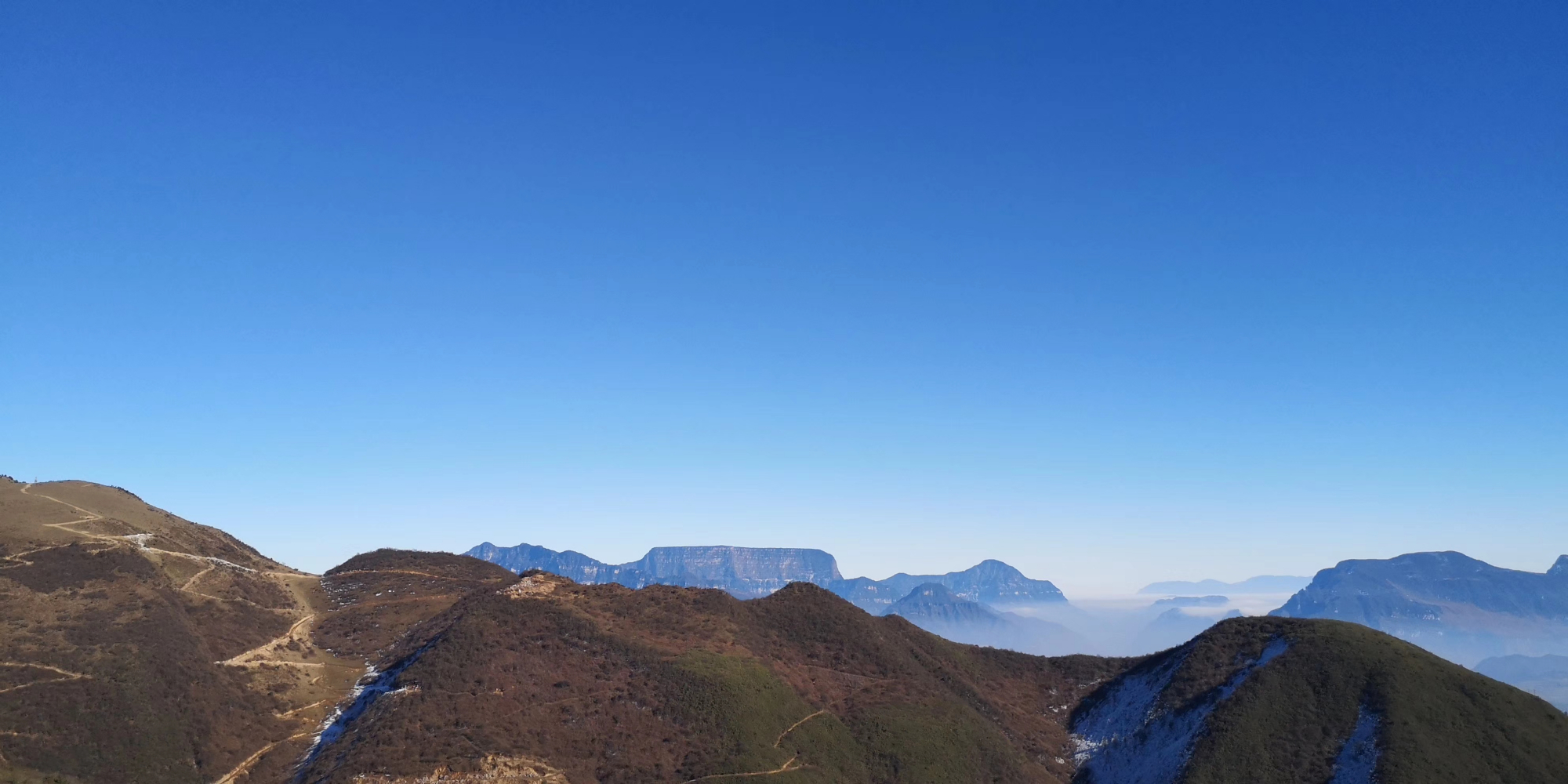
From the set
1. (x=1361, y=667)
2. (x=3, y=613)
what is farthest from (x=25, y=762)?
(x=1361, y=667)

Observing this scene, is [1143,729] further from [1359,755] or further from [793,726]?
[793,726]

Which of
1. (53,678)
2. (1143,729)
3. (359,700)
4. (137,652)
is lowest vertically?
(1143,729)

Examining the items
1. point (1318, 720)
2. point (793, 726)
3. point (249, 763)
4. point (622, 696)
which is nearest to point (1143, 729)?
point (1318, 720)

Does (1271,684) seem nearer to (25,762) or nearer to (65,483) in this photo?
(25,762)

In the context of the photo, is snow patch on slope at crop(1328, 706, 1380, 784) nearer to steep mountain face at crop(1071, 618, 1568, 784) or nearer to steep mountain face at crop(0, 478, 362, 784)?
steep mountain face at crop(1071, 618, 1568, 784)

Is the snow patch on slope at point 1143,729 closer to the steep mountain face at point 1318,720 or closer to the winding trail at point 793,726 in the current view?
the steep mountain face at point 1318,720

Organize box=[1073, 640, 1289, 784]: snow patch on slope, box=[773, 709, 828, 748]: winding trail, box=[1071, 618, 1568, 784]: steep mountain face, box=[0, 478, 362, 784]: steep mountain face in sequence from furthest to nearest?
box=[1073, 640, 1289, 784]: snow patch on slope → box=[773, 709, 828, 748]: winding trail → box=[1071, 618, 1568, 784]: steep mountain face → box=[0, 478, 362, 784]: steep mountain face

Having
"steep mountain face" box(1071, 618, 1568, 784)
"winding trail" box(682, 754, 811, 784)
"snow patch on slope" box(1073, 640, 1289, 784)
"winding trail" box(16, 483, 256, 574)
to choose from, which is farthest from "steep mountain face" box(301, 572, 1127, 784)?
"winding trail" box(16, 483, 256, 574)
